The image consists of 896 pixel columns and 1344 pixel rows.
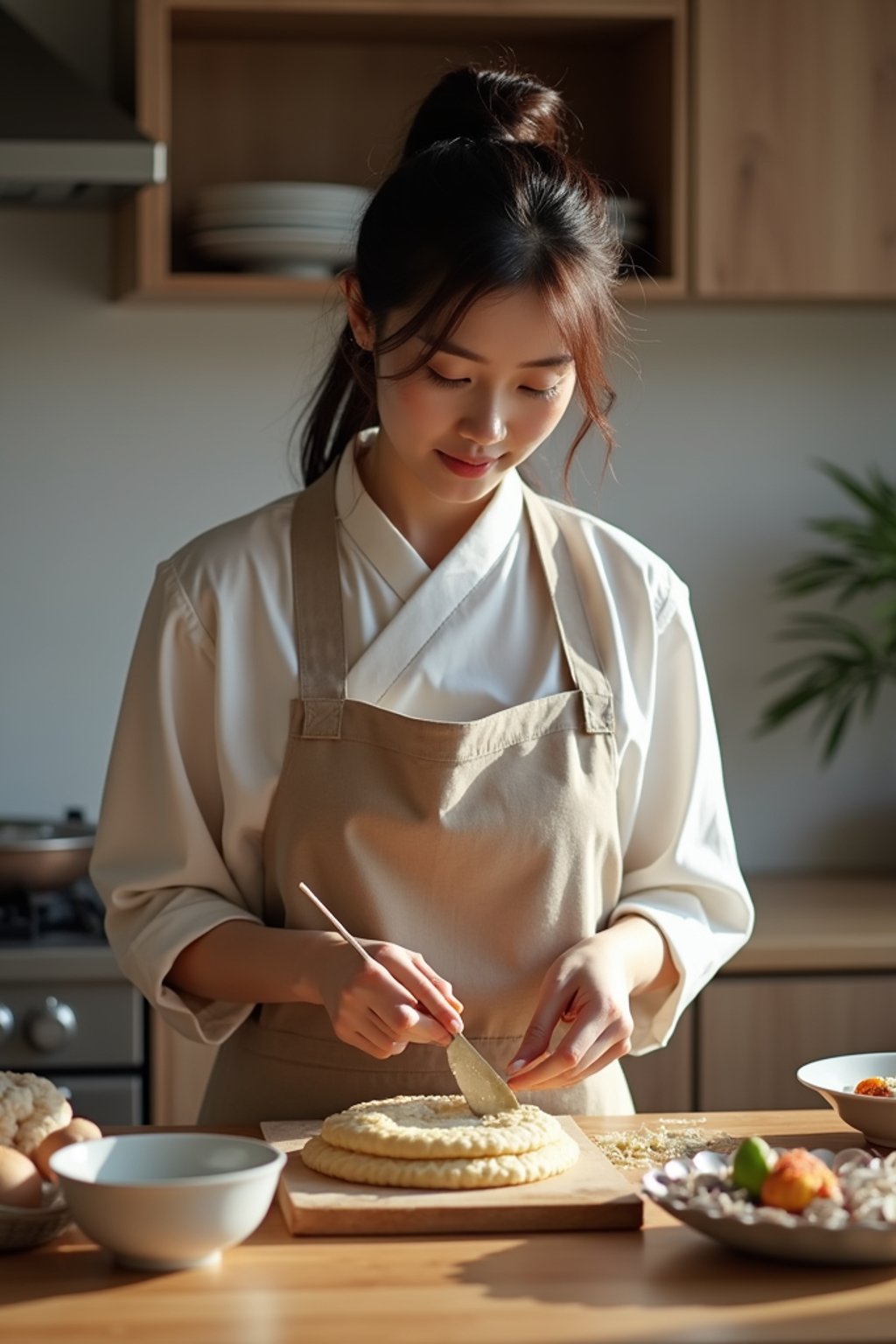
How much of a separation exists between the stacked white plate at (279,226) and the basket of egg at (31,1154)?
5.16ft

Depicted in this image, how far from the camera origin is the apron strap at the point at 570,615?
1.52 m

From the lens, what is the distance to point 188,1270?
1.04m

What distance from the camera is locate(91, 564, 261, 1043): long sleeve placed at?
147 centimetres

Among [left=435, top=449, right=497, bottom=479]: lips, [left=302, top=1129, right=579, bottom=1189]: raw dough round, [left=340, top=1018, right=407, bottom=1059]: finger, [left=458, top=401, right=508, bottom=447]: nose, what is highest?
[left=458, top=401, right=508, bottom=447]: nose

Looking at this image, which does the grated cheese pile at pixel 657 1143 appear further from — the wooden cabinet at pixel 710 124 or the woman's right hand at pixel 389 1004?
the wooden cabinet at pixel 710 124

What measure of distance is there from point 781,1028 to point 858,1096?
115cm

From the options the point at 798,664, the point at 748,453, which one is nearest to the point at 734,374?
the point at 748,453

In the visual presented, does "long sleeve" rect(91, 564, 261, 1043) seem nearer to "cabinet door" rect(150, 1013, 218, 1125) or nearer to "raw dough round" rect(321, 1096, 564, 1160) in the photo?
"raw dough round" rect(321, 1096, 564, 1160)

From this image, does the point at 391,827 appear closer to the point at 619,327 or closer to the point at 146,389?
the point at 619,327

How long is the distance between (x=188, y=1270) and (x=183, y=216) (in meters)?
2.04

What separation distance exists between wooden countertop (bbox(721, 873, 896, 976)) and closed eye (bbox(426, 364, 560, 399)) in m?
1.18

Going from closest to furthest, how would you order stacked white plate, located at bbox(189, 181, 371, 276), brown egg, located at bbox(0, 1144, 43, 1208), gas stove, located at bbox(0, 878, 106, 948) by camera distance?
brown egg, located at bbox(0, 1144, 43, 1208), gas stove, located at bbox(0, 878, 106, 948), stacked white plate, located at bbox(189, 181, 371, 276)

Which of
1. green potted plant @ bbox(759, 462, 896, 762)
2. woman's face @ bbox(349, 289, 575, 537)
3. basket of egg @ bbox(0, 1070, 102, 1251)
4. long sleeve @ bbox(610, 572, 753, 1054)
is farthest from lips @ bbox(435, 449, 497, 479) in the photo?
green potted plant @ bbox(759, 462, 896, 762)

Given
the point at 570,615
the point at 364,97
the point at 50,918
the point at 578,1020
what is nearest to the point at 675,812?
the point at 570,615
